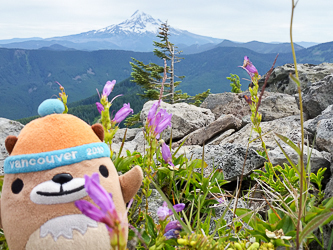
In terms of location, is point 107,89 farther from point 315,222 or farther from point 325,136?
point 325,136

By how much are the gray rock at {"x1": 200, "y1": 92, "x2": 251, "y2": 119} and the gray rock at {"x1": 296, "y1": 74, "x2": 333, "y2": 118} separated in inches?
72.8

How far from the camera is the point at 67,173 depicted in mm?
A: 1442

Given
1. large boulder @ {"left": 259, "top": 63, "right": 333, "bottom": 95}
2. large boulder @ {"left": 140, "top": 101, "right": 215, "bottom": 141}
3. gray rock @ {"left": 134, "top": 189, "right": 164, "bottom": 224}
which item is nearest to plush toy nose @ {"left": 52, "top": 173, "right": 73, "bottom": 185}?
gray rock @ {"left": 134, "top": 189, "right": 164, "bottom": 224}

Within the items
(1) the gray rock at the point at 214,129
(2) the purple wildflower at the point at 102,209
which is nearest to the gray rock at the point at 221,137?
(1) the gray rock at the point at 214,129

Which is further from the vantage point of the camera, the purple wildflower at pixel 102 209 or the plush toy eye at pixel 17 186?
the plush toy eye at pixel 17 186

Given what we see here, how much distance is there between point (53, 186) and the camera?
1.40 m

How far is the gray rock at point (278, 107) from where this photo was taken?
6.09 metres

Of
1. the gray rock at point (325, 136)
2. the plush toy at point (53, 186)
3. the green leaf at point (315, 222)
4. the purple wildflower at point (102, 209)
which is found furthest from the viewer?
the gray rock at point (325, 136)

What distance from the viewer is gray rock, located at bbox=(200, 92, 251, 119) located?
732 cm

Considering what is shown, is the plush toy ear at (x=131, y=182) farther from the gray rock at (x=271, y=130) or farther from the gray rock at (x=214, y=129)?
the gray rock at (x=214, y=129)

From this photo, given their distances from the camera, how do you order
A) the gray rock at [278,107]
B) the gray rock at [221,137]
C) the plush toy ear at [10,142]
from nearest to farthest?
the plush toy ear at [10,142] → the gray rock at [221,137] → the gray rock at [278,107]

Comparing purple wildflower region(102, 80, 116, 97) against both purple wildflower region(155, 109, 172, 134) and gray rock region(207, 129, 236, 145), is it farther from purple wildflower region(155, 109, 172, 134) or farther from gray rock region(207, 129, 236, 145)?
gray rock region(207, 129, 236, 145)

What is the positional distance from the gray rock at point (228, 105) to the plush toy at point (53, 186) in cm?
603

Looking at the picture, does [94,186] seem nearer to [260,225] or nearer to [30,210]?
[30,210]
